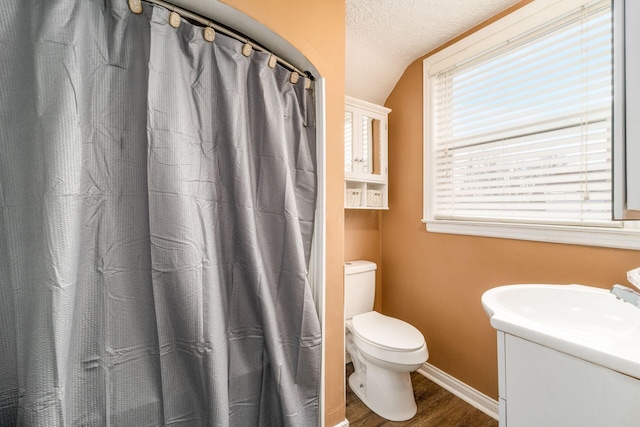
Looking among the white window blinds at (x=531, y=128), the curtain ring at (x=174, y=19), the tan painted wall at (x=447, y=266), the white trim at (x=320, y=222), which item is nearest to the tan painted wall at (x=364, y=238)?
the tan painted wall at (x=447, y=266)

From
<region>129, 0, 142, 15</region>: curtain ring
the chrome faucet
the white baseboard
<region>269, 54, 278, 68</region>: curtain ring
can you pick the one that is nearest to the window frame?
the chrome faucet

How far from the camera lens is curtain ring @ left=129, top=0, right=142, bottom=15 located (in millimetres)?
877

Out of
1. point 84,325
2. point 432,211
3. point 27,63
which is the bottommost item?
point 84,325

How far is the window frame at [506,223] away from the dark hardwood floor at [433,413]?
3.59 ft

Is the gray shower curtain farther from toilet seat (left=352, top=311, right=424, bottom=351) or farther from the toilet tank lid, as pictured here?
the toilet tank lid

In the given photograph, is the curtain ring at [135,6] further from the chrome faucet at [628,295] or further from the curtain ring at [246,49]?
the chrome faucet at [628,295]

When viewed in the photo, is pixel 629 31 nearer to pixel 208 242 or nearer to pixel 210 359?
pixel 208 242

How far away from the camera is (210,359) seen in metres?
0.95

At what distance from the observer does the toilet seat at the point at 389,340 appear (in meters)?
1.46

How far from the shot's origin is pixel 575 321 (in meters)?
1.05

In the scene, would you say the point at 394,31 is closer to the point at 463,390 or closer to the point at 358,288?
the point at 358,288

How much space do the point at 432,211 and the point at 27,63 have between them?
211cm

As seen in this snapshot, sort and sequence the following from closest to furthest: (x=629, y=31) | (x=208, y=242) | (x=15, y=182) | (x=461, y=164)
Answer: (x=629, y=31), (x=15, y=182), (x=208, y=242), (x=461, y=164)

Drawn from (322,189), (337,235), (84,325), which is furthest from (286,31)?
(84,325)
